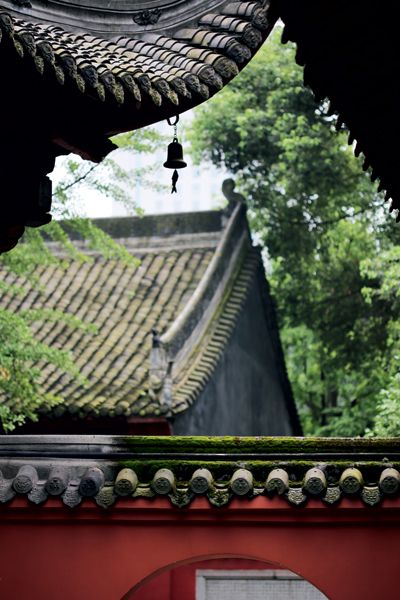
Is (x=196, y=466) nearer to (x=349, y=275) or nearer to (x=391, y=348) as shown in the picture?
(x=391, y=348)

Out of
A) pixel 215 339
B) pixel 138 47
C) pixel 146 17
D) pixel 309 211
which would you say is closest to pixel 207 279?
pixel 215 339

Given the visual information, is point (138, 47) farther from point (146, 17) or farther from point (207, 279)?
point (207, 279)

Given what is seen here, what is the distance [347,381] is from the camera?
20828mm

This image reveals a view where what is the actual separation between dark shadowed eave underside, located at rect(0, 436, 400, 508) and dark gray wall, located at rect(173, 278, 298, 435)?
5.48 meters

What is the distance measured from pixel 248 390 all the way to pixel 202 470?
950 centimetres

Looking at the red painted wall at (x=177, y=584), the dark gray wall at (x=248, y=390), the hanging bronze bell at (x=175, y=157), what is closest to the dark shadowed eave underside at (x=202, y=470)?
the hanging bronze bell at (x=175, y=157)

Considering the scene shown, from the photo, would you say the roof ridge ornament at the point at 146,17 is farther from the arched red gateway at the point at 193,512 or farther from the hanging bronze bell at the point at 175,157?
the arched red gateway at the point at 193,512

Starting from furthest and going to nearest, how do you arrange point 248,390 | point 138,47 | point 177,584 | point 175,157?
point 248,390 < point 177,584 < point 138,47 < point 175,157

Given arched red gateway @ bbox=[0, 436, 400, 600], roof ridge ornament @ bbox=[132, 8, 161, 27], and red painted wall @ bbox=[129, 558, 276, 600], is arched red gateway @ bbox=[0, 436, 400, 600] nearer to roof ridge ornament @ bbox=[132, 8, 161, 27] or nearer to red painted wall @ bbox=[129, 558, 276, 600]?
roof ridge ornament @ bbox=[132, 8, 161, 27]

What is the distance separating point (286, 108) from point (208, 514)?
11860 millimetres

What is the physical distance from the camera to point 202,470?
26.8ft

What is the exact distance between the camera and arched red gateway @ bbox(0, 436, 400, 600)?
8.05 meters

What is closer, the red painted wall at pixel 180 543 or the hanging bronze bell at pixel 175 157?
the hanging bronze bell at pixel 175 157

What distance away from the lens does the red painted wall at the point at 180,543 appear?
26.4 ft
